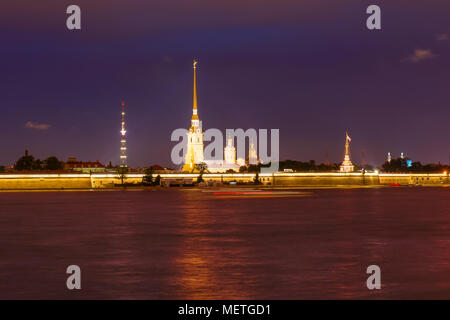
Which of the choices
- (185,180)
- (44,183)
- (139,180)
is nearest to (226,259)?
(44,183)

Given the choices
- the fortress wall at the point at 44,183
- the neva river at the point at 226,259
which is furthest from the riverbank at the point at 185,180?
the neva river at the point at 226,259

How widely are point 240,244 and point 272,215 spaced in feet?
64.7

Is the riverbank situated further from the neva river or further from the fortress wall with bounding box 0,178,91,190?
the neva river

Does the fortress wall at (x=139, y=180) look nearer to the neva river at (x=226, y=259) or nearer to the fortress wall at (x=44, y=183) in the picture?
the fortress wall at (x=44, y=183)

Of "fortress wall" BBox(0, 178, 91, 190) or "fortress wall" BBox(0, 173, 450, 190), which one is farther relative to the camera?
"fortress wall" BBox(0, 173, 450, 190)

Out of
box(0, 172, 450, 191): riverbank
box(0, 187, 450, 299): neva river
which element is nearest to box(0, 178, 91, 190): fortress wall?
box(0, 172, 450, 191): riverbank

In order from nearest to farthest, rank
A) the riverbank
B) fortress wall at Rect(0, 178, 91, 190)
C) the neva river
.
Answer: the neva river
fortress wall at Rect(0, 178, 91, 190)
the riverbank

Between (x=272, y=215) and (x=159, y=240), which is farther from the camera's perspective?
(x=272, y=215)

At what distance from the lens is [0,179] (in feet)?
501

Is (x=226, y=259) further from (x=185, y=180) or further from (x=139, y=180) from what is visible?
(x=139, y=180)

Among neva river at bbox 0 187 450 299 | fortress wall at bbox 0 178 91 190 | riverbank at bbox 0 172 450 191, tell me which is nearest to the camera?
neva river at bbox 0 187 450 299

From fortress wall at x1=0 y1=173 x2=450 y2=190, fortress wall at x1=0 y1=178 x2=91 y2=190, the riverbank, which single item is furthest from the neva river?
fortress wall at x1=0 y1=173 x2=450 y2=190
